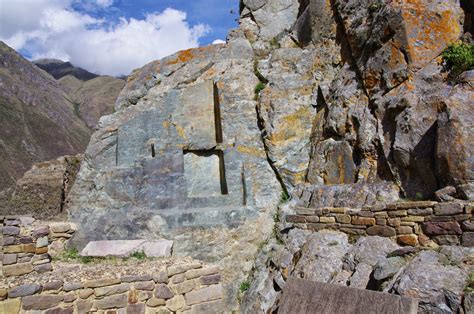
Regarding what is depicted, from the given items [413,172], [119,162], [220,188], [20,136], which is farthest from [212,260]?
[20,136]

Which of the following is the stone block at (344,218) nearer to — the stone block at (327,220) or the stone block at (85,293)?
the stone block at (327,220)

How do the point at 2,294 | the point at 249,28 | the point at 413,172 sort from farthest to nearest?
the point at 249,28
the point at 413,172
the point at 2,294

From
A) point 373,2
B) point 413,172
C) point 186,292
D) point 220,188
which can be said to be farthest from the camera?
point 220,188

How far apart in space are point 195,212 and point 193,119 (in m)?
2.79

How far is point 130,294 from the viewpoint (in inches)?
212

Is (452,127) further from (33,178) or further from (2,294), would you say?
(33,178)

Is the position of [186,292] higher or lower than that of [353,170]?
lower

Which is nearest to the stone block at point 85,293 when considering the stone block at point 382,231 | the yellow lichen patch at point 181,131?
the stone block at point 382,231

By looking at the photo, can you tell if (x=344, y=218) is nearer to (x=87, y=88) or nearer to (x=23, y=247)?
(x=23, y=247)

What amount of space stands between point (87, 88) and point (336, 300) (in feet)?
204

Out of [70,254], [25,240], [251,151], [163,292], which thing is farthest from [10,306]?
[251,151]

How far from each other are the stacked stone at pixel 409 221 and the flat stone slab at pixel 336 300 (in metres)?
2.44

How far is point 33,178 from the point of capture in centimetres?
1423

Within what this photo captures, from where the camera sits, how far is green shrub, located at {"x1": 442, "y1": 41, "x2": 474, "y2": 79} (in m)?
7.71
